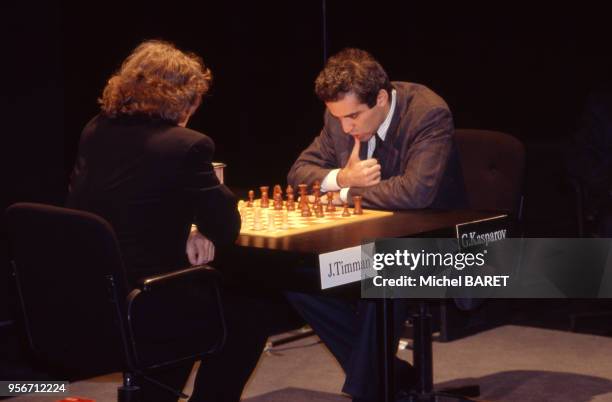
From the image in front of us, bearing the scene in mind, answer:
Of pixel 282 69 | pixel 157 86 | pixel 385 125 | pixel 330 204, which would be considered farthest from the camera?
pixel 282 69

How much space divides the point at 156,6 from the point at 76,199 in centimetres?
205

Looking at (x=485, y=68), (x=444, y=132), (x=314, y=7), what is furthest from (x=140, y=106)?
(x=485, y=68)

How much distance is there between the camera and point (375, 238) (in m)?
2.89

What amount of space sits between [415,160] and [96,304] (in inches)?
54.5

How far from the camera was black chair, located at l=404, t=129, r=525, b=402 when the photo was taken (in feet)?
12.0

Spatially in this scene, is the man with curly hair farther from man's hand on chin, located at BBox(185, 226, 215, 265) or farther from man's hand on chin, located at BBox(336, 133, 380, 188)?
man's hand on chin, located at BBox(336, 133, 380, 188)

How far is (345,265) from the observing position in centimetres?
280

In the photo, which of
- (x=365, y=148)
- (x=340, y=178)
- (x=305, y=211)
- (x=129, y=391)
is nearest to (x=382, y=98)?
(x=365, y=148)

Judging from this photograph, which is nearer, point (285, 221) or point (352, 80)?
point (285, 221)

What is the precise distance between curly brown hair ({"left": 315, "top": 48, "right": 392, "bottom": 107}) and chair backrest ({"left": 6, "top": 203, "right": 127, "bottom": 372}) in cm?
136

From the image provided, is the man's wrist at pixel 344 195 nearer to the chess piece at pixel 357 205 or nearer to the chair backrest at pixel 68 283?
the chess piece at pixel 357 205

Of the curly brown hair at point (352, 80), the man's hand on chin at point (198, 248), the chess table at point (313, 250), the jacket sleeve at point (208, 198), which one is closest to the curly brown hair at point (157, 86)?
the jacket sleeve at point (208, 198)

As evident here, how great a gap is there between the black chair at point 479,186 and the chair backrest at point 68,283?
1.30 meters

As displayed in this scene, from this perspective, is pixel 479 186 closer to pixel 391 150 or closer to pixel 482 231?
pixel 391 150
